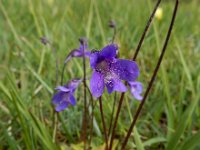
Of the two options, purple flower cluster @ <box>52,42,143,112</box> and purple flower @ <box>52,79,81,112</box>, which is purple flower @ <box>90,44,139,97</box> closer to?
purple flower cluster @ <box>52,42,143,112</box>

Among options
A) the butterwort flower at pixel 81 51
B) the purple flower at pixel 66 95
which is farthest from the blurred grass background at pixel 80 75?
the butterwort flower at pixel 81 51

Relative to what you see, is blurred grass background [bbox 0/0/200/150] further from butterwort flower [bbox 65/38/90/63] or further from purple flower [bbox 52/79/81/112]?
butterwort flower [bbox 65/38/90/63]

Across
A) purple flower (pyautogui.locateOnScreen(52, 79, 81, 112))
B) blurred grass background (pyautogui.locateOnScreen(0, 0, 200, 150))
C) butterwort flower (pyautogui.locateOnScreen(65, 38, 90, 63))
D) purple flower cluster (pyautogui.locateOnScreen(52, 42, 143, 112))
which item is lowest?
blurred grass background (pyautogui.locateOnScreen(0, 0, 200, 150))

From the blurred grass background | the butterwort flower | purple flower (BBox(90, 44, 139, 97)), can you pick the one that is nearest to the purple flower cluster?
purple flower (BBox(90, 44, 139, 97))

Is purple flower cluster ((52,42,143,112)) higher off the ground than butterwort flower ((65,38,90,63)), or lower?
higher

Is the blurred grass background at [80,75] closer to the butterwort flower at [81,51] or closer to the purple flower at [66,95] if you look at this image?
the purple flower at [66,95]

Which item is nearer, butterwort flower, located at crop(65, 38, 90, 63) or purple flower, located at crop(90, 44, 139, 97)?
purple flower, located at crop(90, 44, 139, 97)

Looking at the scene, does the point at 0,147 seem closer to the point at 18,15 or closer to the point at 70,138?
the point at 70,138

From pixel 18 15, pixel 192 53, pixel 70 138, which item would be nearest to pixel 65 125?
pixel 70 138
